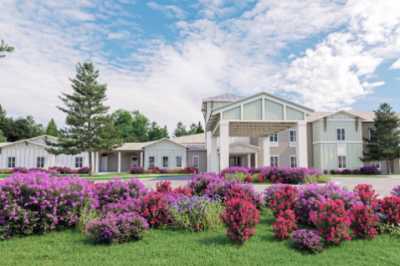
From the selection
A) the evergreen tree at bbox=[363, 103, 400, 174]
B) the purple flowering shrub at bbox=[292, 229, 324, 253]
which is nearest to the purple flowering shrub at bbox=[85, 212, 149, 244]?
the purple flowering shrub at bbox=[292, 229, 324, 253]

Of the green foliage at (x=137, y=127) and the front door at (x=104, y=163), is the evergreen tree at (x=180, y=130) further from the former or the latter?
the front door at (x=104, y=163)

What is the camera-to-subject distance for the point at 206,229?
5.56 meters

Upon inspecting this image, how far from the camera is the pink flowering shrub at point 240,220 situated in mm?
4594

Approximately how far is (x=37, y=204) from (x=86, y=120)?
23735 millimetres

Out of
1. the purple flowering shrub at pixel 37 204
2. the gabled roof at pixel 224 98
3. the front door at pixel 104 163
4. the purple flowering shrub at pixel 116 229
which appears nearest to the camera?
the purple flowering shrub at pixel 116 229

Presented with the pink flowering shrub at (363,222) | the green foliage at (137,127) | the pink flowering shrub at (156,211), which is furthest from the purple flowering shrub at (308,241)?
the green foliage at (137,127)

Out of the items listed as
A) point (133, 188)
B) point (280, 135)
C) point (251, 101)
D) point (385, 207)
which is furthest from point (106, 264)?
point (280, 135)

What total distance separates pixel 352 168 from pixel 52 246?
103 feet

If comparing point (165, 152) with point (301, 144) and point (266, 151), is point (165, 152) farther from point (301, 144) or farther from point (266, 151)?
point (301, 144)

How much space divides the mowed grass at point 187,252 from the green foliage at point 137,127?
55557 millimetres

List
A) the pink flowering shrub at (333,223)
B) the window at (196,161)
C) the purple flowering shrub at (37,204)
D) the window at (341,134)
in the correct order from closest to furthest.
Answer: the pink flowering shrub at (333,223) → the purple flowering shrub at (37,204) → the window at (341,134) → the window at (196,161)

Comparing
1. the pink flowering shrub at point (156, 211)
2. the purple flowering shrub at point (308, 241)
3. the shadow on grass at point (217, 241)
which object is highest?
the pink flowering shrub at point (156, 211)

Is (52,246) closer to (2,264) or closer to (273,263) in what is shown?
(2,264)

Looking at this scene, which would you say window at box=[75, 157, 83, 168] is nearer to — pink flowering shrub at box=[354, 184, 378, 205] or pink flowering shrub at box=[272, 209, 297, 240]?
pink flowering shrub at box=[272, 209, 297, 240]
